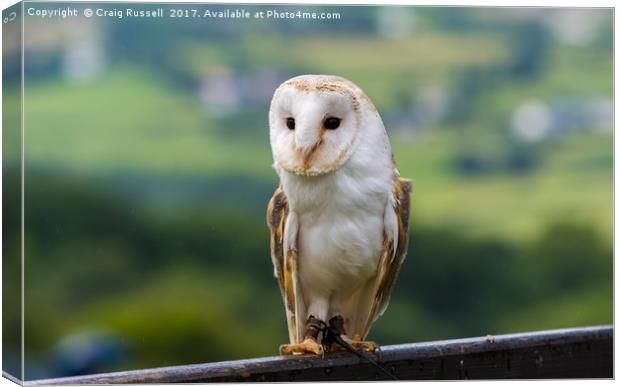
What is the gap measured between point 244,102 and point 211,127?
0.57 feet

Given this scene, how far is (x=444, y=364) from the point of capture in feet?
17.7

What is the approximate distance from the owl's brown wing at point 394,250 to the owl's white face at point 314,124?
1.09 feet

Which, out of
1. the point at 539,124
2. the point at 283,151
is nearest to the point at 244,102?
the point at 283,151

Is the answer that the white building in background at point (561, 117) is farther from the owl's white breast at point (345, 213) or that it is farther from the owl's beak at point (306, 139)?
the owl's beak at point (306, 139)

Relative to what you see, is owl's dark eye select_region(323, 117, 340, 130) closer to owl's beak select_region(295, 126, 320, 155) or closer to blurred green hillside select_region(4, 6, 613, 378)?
owl's beak select_region(295, 126, 320, 155)

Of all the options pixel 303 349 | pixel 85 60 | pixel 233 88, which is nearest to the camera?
pixel 303 349

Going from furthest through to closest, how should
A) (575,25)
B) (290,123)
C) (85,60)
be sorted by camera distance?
1. (575,25)
2. (85,60)
3. (290,123)

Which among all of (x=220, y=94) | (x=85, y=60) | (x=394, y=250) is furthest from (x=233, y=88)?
(x=394, y=250)

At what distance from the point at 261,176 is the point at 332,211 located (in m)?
0.69

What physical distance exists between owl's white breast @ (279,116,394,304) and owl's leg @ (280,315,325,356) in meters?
0.19

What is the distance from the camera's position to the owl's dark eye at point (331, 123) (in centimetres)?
506

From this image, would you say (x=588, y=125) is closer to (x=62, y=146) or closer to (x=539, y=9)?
(x=539, y=9)

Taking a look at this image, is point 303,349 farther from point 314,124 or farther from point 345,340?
point 314,124

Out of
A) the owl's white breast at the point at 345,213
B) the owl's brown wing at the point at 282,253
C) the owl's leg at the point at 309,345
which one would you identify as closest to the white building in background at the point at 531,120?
the owl's white breast at the point at 345,213
